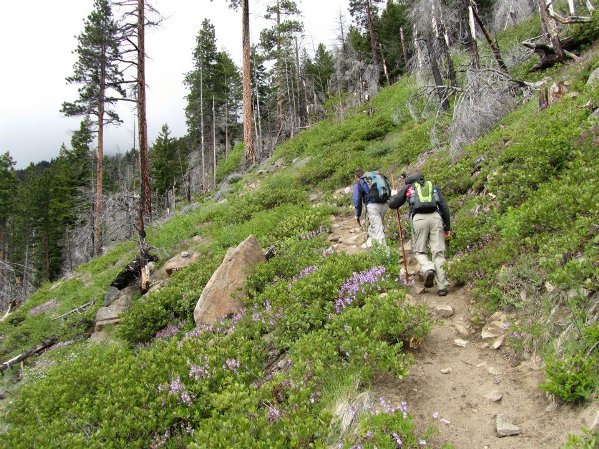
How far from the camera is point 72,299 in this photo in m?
12.9

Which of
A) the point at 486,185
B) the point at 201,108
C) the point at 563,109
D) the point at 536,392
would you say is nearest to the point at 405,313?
the point at 536,392

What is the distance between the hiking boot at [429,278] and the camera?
639 cm

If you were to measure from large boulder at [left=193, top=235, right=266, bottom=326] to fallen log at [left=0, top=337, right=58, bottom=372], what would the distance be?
542cm

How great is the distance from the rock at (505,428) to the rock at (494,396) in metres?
0.31

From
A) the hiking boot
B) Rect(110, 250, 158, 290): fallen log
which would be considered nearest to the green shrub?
the hiking boot

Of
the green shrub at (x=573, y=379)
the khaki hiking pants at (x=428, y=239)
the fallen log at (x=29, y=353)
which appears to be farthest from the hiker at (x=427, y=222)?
the fallen log at (x=29, y=353)

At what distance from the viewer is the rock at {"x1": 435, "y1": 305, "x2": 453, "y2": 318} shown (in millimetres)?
5602

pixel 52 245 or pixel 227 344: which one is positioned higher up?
pixel 52 245

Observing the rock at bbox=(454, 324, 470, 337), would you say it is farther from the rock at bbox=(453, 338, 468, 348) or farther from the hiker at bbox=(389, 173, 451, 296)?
the hiker at bbox=(389, 173, 451, 296)

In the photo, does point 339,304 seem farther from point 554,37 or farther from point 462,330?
point 554,37

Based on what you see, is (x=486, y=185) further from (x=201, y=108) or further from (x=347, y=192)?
(x=201, y=108)

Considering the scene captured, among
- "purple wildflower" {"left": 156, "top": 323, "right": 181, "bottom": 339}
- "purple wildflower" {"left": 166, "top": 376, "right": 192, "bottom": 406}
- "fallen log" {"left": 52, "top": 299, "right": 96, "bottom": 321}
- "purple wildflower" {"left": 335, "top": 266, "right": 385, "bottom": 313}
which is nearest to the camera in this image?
"purple wildflower" {"left": 166, "top": 376, "right": 192, "bottom": 406}

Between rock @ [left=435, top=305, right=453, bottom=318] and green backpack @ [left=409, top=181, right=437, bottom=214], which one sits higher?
green backpack @ [left=409, top=181, right=437, bottom=214]

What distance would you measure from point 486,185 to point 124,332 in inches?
312
